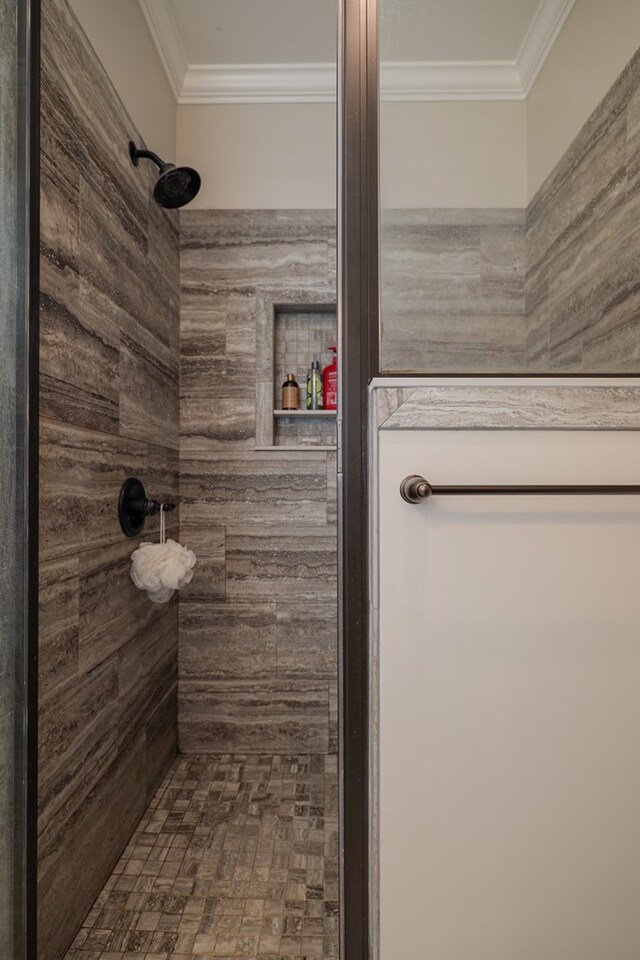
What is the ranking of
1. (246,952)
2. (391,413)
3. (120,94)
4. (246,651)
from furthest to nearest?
(246,651) → (120,94) → (246,952) → (391,413)

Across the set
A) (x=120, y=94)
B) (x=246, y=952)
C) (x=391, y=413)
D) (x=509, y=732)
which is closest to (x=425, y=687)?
(x=509, y=732)

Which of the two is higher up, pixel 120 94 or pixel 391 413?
pixel 120 94

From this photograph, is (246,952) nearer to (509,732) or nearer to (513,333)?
(509,732)

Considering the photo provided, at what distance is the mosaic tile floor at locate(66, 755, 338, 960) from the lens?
4.23 ft

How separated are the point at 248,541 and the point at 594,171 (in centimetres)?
171

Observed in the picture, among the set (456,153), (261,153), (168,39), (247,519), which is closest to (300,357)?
(247,519)

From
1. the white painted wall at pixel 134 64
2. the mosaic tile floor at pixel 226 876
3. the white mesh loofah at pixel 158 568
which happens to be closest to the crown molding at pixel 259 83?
the white painted wall at pixel 134 64

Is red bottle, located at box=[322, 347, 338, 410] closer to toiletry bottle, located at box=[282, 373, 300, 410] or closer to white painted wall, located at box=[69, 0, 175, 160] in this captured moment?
toiletry bottle, located at box=[282, 373, 300, 410]

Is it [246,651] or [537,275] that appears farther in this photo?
[246,651]

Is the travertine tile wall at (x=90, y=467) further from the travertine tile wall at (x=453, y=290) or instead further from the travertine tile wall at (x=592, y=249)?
the travertine tile wall at (x=592, y=249)

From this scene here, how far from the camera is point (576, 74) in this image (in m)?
1.00

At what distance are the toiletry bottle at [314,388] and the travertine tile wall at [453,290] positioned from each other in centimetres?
129

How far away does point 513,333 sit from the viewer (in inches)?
37.0

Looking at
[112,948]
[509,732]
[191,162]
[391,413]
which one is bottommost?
[112,948]
